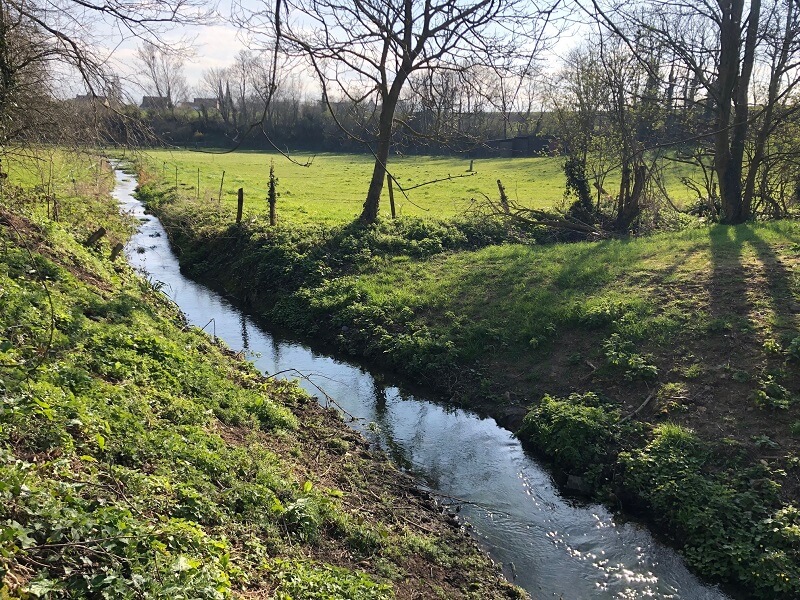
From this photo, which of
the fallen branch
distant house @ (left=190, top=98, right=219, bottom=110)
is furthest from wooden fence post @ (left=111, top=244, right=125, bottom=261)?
distant house @ (left=190, top=98, right=219, bottom=110)

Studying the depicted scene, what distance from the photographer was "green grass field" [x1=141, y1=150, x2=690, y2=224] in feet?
88.3

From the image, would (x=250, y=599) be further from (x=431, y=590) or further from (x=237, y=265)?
(x=237, y=265)

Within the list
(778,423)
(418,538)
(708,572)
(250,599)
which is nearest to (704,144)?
(778,423)

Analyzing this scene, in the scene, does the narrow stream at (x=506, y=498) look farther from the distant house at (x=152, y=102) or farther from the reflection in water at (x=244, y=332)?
the distant house at (x=152, y=102)

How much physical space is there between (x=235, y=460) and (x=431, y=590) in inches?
103

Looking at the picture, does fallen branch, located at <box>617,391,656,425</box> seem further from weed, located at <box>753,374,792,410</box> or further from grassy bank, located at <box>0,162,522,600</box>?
grassy bank, located at <box>0,162,522,600</box>

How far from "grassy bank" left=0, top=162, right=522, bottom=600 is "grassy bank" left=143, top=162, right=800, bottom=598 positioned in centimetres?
286

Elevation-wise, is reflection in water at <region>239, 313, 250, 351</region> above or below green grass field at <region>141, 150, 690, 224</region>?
below

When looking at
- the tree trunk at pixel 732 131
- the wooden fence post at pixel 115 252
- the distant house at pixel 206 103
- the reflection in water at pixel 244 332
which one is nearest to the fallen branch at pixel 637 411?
the reflection in water at pixel 244 332

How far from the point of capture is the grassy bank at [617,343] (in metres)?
8.05

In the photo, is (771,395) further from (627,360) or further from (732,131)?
(732,131)

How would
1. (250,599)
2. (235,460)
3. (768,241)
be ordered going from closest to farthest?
(250,599) < (235,460) < (768,241)

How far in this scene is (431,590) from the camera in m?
6.44

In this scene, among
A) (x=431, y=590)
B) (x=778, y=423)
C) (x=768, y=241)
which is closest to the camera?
(x=431, y=590)
